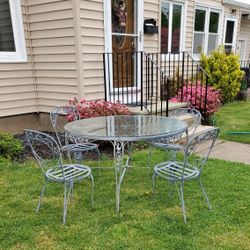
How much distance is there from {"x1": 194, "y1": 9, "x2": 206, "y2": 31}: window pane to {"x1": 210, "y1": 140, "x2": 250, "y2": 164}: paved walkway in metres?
5.56

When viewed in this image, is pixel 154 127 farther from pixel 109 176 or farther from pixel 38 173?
pixel 38 173

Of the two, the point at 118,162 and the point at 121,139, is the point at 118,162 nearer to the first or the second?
the point at 118,162

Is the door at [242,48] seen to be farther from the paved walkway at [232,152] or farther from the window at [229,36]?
the paved walkway at [232,152]

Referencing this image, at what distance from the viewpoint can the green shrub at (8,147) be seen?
4.22 m

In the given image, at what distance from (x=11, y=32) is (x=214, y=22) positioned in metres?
7.31

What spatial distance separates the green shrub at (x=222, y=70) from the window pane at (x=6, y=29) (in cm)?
543

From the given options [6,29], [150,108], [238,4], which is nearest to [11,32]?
[6,29]

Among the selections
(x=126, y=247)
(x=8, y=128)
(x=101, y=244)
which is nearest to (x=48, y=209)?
(x=101, y=244)

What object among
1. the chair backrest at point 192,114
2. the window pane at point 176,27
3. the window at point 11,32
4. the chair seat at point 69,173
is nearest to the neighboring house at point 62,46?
the window at point 11,32

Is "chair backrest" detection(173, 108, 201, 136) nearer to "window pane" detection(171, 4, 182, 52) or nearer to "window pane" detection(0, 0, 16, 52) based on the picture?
"window pane" detection(0, 0, 16, 52)

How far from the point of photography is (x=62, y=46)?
5.09 m

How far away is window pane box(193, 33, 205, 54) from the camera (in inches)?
374

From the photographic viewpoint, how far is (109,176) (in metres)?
3.67

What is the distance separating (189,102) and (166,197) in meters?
3.40
